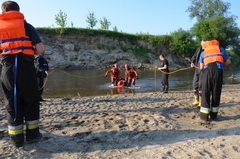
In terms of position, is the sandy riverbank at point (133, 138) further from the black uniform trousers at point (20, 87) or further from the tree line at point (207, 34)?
the tree line at point (207, 34)

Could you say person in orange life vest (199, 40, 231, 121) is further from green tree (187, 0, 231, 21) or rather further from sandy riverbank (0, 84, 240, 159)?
green tree (187, 0, 231, 21)

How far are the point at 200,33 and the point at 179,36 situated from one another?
6101 millimetres

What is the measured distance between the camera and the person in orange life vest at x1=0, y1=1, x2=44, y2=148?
12.3 ft

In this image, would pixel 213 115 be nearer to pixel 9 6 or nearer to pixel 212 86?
pixel 212 86

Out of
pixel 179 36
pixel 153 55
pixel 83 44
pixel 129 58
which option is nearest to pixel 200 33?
pixel 179 36

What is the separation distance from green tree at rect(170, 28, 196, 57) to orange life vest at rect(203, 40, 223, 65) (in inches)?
1361

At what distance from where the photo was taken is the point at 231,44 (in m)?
44.6

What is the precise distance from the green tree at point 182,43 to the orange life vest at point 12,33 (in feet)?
123

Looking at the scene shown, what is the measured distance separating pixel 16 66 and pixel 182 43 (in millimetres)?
38241

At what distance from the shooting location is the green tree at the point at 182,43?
39.3 meters

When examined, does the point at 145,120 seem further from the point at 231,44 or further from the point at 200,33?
the point at 231,44

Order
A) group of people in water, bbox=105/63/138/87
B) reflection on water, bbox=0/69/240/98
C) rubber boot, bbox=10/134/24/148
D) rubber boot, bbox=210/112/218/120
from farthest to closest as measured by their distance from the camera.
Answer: group of people in water, bbox=105/63/138/87 → reflection on water, bbox=0/69/240/98 → rubber boot, bbox=210/112/218/120 → rubber boot, bbox=10/134/24/148

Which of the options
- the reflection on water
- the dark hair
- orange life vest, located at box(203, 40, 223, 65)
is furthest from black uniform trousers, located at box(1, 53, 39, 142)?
the reflection on water

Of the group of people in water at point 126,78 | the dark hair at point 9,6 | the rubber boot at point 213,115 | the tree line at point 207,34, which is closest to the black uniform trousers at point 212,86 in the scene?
the rubber boot at point 213,115
